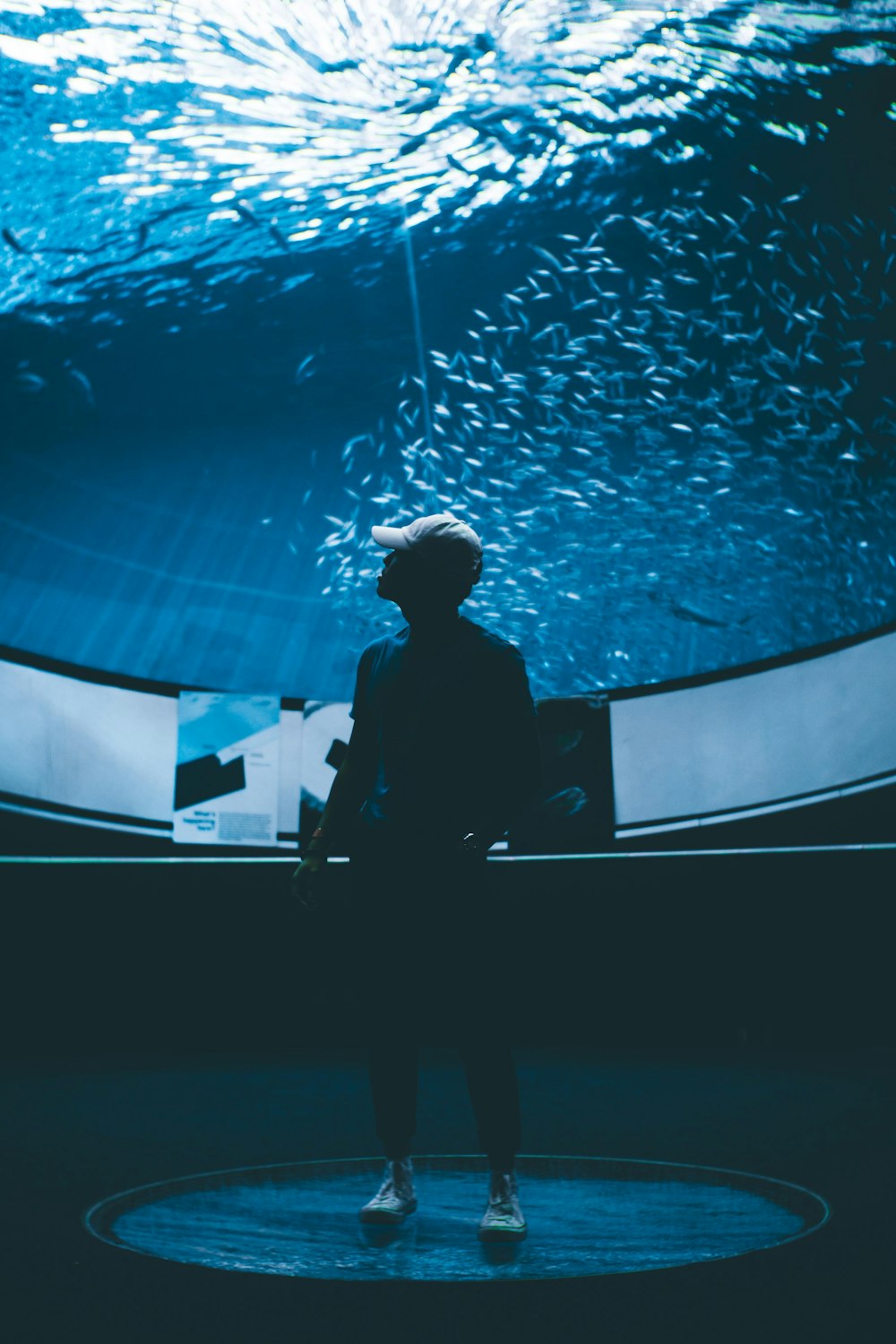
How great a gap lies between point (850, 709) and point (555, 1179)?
3425mm

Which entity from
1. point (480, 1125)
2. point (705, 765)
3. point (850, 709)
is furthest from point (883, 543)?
point (480, 1125)

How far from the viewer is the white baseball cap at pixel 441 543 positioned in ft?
6.58

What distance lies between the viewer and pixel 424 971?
6.62 feet

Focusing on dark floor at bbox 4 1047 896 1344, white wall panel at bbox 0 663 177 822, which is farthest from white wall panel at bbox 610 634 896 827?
white wall panel at bbox 0 663 177 822

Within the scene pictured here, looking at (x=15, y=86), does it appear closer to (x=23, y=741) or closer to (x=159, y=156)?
(x=159, y=156)

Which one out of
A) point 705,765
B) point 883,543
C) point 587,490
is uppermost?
point 587,490

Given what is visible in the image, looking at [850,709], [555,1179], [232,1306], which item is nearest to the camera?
[232,1306]

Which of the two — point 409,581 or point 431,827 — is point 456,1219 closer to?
point 431,827

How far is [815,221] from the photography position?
5922mm

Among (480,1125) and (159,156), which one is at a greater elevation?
(159,156)

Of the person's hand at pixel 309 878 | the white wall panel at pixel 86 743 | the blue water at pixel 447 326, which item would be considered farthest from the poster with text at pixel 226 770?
the person's hand at pixel 309 878

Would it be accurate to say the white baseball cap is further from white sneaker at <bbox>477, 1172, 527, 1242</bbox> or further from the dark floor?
the dark floor

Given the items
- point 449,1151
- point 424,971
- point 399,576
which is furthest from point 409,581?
point 449,1151

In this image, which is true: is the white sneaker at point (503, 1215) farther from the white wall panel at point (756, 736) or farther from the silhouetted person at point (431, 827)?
the white wall panel at point (756, 736)
